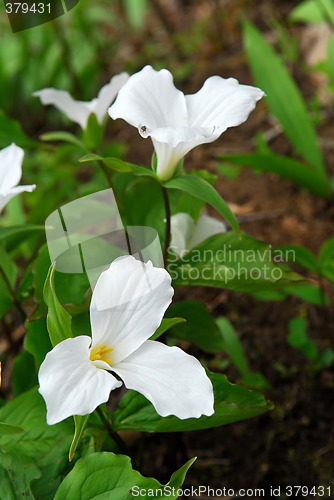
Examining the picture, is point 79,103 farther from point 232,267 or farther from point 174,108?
point 232,267

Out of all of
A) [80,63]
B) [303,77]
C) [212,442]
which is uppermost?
[80,63]

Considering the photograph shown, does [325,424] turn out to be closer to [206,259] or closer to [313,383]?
[313,383]

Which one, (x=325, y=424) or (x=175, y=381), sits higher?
(x=175, y=381)

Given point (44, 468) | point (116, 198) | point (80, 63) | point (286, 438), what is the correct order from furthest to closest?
1. point (80, 63)
2. point (286, 438)
3. point (116, 198)
4. point (44, 468)

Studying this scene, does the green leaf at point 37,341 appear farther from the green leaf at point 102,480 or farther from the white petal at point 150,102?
the white petal at point 150,102

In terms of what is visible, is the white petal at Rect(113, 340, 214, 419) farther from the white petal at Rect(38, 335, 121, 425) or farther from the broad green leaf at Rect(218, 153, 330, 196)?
the broad green leaf at Rect(218, 153, 330, 196)

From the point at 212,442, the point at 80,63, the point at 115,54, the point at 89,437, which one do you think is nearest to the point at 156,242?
the point at 89,437

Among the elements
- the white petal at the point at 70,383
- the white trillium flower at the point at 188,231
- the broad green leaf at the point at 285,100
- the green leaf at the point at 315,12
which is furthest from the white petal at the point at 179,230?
the green leaf at the point at 315,12

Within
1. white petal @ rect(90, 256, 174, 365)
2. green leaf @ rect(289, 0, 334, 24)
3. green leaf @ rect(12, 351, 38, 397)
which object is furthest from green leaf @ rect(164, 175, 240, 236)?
green leaf @ rect(289, 0, 334, 24)
